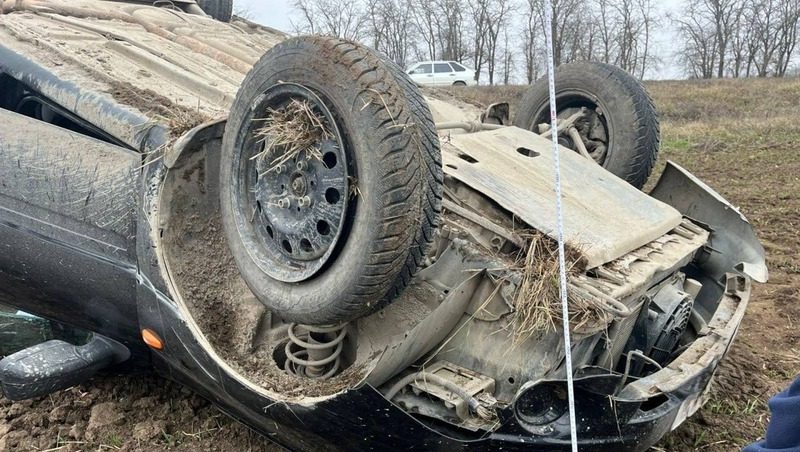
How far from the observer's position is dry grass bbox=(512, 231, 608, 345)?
2486 millimetres

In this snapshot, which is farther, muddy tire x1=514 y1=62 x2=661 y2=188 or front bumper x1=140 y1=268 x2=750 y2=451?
muddy tire x1=514 y1=62 x2=661 y2=188

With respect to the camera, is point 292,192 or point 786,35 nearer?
point 292,192

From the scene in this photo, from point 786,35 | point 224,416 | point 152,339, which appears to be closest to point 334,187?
point 152,339

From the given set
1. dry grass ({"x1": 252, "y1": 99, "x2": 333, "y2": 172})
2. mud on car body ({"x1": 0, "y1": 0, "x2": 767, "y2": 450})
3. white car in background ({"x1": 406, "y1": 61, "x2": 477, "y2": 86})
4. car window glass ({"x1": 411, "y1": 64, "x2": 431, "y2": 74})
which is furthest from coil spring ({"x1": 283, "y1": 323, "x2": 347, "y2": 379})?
car window glass ({"x1": 411, "y1": 64, "x2": 431, "y2": 74})

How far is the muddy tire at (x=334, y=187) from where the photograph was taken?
2.25m

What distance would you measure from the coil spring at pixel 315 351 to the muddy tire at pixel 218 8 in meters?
4.04

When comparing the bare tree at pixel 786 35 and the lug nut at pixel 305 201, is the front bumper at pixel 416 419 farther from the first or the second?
the bare tree at pixel 786 35

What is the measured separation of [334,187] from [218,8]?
13.9ft

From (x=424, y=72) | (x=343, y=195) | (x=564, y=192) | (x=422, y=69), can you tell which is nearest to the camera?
(x=343, y=195)

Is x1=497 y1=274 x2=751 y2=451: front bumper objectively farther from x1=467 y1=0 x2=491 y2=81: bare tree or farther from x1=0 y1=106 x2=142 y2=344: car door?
x1=467 y1=0 x2=491 y2=81: bare tree

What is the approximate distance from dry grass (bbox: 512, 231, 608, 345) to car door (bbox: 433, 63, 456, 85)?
26267mm

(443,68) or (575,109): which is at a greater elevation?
(443,68)

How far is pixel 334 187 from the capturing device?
2.42 metres

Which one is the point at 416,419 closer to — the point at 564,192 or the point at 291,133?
the point at 291,133
